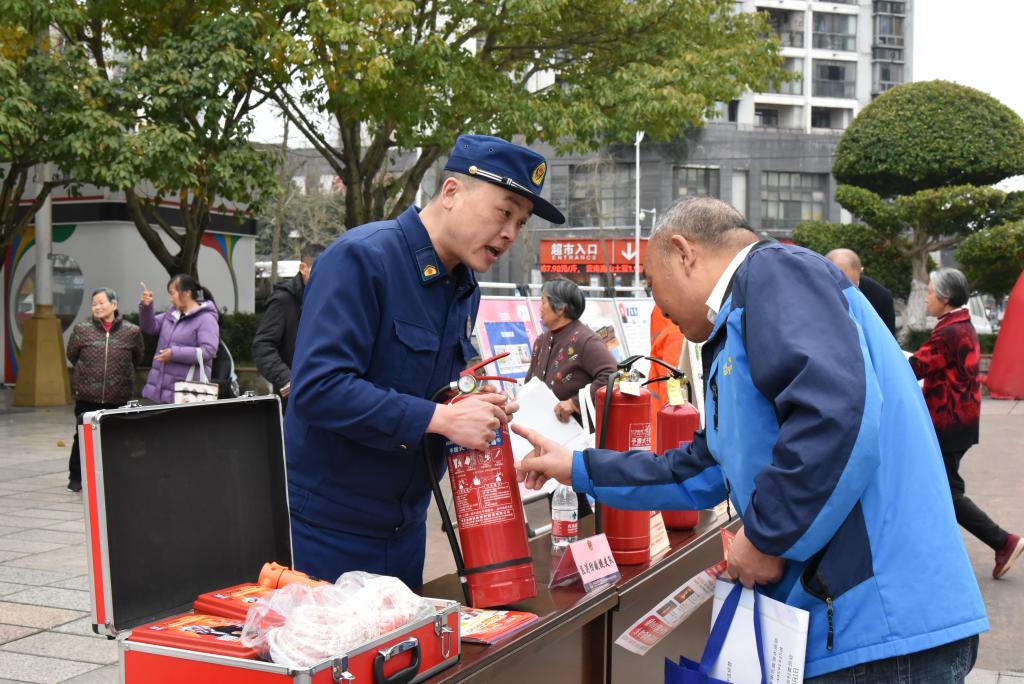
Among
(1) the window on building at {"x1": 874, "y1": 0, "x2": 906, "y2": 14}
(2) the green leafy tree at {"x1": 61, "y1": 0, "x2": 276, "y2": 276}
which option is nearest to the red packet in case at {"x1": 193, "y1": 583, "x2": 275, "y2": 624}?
(2) the green leafy tree at {"x1": 61, "y1": 0, "x2": 276, "y2": 276}

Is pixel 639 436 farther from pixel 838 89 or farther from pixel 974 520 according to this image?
pixel 838 89

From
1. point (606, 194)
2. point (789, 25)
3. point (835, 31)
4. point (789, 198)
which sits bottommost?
point (789, 198)

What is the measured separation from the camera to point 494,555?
2316 millimetres

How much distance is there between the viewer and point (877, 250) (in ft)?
79.0

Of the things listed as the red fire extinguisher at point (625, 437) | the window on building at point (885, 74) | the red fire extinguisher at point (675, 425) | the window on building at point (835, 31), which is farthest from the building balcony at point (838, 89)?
the red fire extinguisher at point (625, 437)

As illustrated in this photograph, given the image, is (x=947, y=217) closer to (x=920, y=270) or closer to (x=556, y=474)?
(x=920, y=270)

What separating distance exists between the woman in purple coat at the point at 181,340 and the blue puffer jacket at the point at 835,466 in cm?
649

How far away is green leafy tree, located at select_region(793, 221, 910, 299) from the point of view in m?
23.8

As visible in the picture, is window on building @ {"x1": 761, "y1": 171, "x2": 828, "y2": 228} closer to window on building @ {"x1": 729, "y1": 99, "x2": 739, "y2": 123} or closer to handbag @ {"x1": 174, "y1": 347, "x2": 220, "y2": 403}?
window on building @ {"x1": 729, "y1": 99, "x2": 739, "y2": 123}

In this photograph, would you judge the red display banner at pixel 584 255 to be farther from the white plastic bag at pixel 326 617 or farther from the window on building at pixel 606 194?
the white plastic bag at pixel 326 617

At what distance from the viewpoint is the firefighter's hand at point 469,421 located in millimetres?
2182

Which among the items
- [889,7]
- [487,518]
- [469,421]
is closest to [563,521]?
[487,518]

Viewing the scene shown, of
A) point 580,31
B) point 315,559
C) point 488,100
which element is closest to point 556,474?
point 315,559

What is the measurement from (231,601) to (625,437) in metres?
1.23
